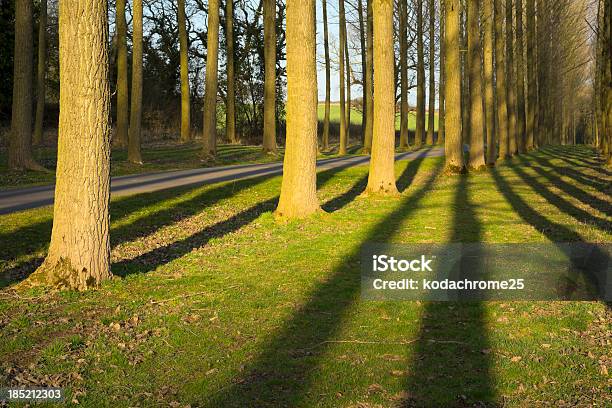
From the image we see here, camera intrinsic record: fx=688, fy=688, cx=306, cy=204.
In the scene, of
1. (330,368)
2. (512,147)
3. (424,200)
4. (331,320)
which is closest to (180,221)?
(424,200)

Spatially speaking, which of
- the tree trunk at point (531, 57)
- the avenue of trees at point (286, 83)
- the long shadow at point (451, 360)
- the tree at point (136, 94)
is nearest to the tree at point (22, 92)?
the avenue of trees at point (286, 83)

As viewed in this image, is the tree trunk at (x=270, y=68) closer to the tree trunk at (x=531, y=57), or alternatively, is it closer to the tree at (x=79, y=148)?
the tree trunk at (x=531, y=57)

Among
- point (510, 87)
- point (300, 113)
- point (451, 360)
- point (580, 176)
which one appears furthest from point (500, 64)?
point (451, 360)

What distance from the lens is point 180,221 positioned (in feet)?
47.4

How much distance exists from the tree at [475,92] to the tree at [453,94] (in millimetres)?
1926

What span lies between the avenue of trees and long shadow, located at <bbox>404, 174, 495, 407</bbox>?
4.37m

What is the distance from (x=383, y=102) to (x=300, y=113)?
4046mm

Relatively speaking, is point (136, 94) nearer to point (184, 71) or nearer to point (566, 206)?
point (184, 71)

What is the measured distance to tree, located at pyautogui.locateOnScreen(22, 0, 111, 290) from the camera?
845 cm

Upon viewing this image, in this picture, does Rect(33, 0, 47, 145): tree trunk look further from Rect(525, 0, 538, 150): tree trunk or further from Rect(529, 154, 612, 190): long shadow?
Rect(525, 0, 538, 150): tree trunk

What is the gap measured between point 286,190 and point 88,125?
6.28 metres

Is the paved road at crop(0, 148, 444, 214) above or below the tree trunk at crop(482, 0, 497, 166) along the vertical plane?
below

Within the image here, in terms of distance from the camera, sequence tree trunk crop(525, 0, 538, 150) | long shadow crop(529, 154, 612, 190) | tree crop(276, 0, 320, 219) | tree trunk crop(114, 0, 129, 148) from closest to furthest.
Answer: tree crop(276, 0, 320, 219)
long shadow crop(529, 154, 612, 190)
tree trunk crop(114, 0, 129, 148)
tree trunk crop(525, 0, 538, 150)

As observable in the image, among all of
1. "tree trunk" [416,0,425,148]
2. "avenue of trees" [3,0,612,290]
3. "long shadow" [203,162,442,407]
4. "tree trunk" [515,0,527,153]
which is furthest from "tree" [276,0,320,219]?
"tree trunk" [416,0,425,148]
